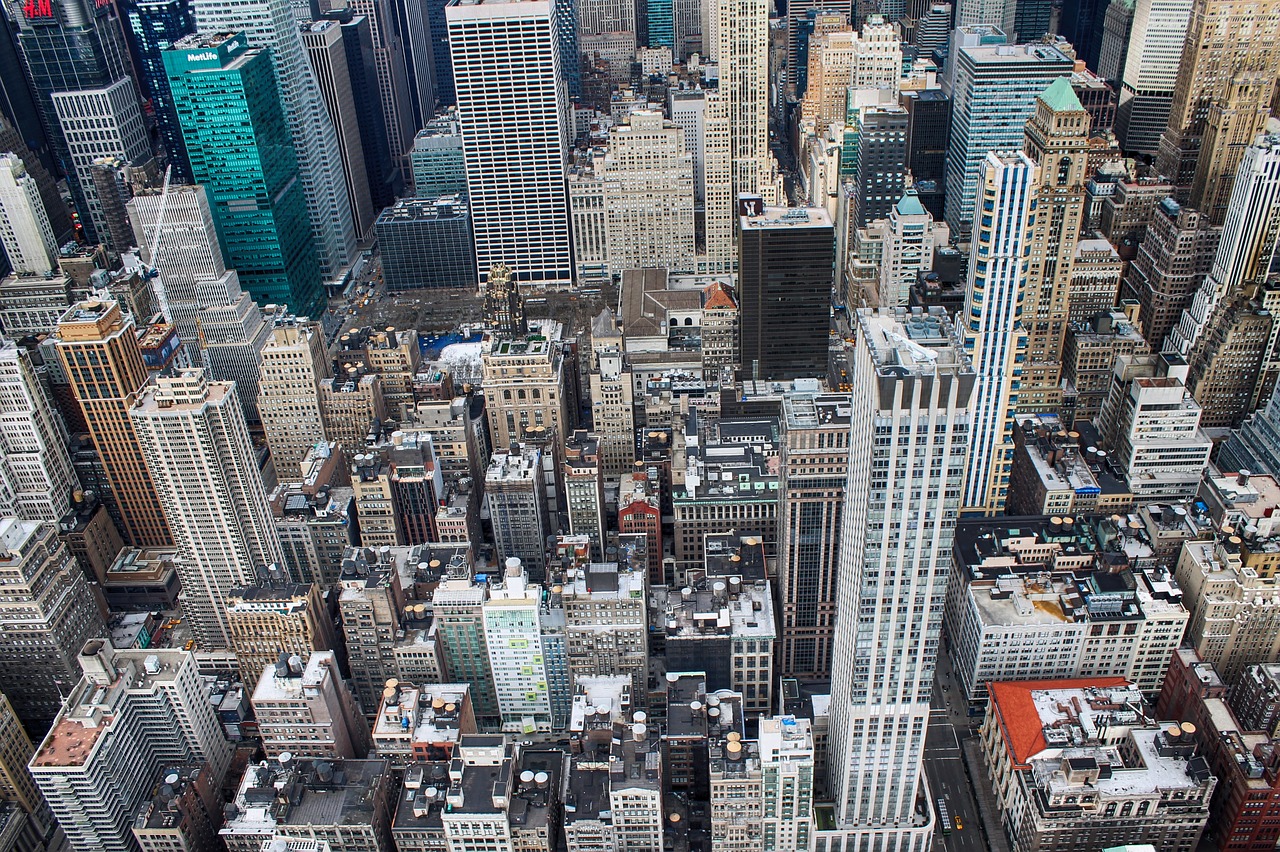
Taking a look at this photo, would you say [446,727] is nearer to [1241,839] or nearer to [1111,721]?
[1111,721]

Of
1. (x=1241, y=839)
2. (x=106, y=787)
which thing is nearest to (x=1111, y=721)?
(x=1241, y=839)

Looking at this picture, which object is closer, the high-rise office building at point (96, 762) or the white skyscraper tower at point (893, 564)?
the white skyscraper tower at point (893, 564)

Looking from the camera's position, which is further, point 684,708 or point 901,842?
point 684,708

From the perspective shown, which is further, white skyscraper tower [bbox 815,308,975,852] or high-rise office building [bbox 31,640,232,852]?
high-rise office building [bbox 31,640,232,852]

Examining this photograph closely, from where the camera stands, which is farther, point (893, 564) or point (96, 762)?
point (96, 762)

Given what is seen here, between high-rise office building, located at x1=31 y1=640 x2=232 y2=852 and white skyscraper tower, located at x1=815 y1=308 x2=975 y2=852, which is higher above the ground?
white skyscraper tower, located at x1=815 y1=308 x2=975 y2=852

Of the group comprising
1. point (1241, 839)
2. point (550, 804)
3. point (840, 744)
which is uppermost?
point (840, 744)

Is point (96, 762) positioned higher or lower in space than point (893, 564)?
lower

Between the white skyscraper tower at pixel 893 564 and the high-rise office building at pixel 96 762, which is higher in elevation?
the white skyscraper tower at pixel 893 564
